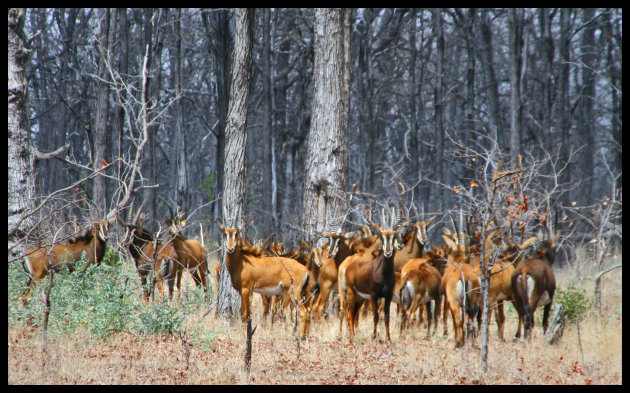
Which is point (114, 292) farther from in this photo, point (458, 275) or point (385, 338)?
point (458, 275)

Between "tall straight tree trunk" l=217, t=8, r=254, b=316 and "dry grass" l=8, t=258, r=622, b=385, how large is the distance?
106 centimetres

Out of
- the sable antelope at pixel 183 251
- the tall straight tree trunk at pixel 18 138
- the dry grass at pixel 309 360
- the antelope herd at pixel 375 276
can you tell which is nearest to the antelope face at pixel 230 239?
the antelope herd at pixel 375 276

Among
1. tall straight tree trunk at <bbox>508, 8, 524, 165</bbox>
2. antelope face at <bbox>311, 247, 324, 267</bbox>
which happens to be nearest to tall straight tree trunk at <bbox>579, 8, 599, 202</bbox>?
tall straight tree trunk at <bbox>508, 8, 524, 165</bbox>

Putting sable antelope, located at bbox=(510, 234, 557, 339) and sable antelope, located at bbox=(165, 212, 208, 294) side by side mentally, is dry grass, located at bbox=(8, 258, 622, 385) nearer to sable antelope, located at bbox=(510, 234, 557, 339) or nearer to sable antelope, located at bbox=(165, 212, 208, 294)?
sable antelope, located at bbox=(510, 234, 557, 339)

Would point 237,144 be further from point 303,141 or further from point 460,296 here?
point 303,141

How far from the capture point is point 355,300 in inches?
382

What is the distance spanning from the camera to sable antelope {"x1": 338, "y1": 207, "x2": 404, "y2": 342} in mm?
9039

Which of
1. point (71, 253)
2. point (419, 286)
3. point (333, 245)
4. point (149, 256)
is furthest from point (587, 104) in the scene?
point (71, 253)

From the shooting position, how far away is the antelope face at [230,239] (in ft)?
30.7

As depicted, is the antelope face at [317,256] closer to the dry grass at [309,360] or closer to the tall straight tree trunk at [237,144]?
the dry grass at [309,360]

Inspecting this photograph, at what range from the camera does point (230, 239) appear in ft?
30.8

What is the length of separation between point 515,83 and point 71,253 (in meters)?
14.8

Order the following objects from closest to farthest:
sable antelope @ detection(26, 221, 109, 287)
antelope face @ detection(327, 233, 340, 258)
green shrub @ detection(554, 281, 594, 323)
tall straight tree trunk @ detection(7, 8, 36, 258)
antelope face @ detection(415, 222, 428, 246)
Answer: tall straight tree trunk @ detection(7, 8, 36, 258)
sable antelope @ detection(26, 221, 109, 287)
green shrub @ detection(554, 281, 594, 323)
antelope face @ detection(327, 233, 340, 258)
antelope face @ detection(415, 222, 428, 246)
